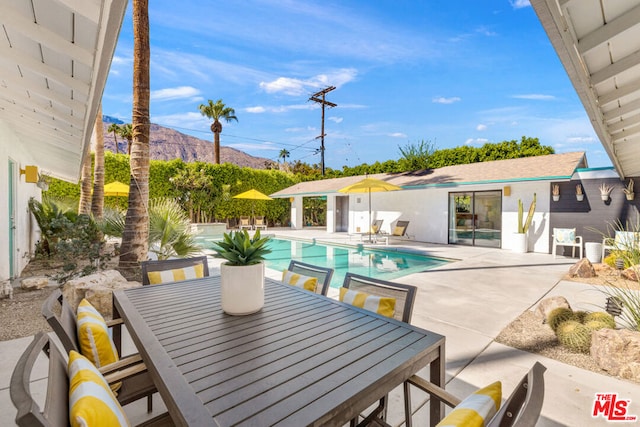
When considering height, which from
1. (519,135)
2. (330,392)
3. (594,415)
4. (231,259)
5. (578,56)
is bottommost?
(594,415)

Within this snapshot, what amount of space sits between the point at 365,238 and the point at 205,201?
33.4 ft

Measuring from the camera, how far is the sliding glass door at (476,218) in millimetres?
12031

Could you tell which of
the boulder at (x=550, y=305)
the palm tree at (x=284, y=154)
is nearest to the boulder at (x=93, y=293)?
the boulder at (x=550, y=305)

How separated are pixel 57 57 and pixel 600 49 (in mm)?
5091

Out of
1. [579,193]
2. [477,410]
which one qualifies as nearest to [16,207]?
[477,410]

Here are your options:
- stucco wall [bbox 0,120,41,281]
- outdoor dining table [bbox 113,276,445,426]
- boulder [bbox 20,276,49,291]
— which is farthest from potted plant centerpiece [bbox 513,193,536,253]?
stucco wall [bbox 0,120,41,281]

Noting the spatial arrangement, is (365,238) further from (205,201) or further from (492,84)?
(492,84)

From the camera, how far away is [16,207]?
664 cm

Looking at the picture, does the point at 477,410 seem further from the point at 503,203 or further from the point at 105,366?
the point at 503,203

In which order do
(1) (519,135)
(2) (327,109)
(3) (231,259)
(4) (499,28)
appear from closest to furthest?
(3) (231,259), (1) (519,135), (4) (499,28), (2) (327,109)

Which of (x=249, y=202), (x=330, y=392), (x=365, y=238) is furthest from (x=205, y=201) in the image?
(x=330, y=392)

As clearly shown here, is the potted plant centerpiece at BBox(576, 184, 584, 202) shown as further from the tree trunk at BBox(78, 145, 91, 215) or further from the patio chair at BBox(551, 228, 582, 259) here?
the tree trunk at BBox(78, 145, 91, 215)

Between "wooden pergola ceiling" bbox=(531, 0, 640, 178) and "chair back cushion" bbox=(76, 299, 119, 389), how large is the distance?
364cm

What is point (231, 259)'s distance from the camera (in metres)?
2.33
